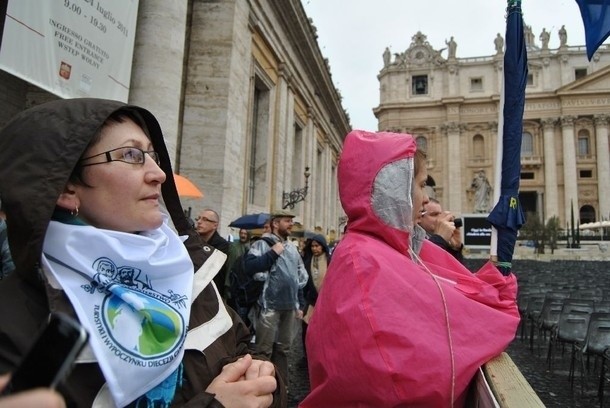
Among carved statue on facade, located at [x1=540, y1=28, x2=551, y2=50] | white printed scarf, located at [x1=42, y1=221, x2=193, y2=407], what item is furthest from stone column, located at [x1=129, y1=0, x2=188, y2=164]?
carved statue on facade, located at [x1=540, y1=28, x2=551, y2=50]

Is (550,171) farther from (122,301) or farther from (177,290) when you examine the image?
(122,301)

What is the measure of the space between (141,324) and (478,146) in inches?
2171

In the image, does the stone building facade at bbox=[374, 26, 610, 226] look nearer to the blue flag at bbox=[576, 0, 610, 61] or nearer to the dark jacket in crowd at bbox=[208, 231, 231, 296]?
the dark jacket in crowd at bbox=[208, 231, 231, 296]

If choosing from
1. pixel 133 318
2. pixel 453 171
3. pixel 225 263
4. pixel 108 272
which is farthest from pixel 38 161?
pixel 453 171

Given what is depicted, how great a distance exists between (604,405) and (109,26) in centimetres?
806

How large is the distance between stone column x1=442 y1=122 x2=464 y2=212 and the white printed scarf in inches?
2013

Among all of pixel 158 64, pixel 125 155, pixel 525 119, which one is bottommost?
pixel 125 155

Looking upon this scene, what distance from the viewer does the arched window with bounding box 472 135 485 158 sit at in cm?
5097

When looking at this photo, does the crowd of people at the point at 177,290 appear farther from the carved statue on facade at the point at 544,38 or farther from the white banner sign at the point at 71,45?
the carved statue on facade at the point at 544,38

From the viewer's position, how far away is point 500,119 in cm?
261

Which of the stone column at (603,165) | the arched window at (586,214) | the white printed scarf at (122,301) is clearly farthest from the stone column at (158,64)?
the arched window at (586,214)

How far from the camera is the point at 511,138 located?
246cm

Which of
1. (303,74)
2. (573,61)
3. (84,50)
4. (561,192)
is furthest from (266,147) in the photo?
(573,61)

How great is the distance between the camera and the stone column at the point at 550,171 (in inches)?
1871
